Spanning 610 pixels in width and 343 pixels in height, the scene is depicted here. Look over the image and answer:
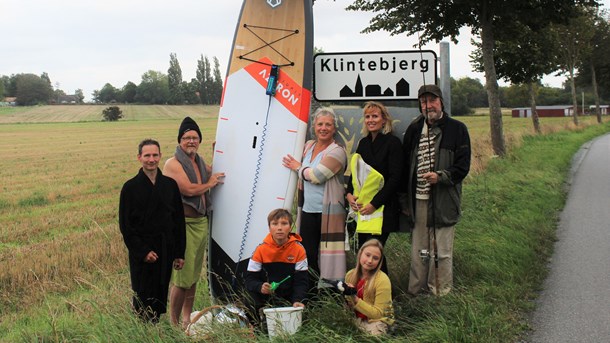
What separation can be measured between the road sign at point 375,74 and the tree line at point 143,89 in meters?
72.0

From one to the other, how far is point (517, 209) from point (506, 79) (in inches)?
597

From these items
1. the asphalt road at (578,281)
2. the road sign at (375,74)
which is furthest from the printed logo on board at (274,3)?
the asphalt road at (578,281)

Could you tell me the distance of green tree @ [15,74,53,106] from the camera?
99875mm

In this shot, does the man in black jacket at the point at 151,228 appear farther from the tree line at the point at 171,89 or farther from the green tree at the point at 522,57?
the tree line at the point at 171,89

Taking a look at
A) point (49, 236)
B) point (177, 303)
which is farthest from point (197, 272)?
point (49, 236)

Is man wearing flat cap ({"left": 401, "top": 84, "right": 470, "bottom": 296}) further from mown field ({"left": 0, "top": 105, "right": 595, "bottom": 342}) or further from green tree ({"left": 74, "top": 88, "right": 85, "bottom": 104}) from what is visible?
green tree ({"left": 74, "top": 88, "right": 85, "bottom": 104})

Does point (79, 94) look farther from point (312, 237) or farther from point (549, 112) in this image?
point (312, 237)

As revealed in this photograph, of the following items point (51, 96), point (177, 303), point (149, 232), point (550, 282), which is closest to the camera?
point (149, 232)

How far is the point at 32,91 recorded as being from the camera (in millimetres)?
100625

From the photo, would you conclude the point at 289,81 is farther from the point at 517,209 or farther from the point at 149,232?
the point at 517,209

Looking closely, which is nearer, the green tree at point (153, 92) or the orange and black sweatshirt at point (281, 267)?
the orange and black sweatshirt at point (281, 267)

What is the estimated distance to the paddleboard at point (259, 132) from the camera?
541 cm

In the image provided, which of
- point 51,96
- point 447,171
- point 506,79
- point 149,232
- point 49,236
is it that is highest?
point 51,96

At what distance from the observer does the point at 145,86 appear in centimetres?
9494
